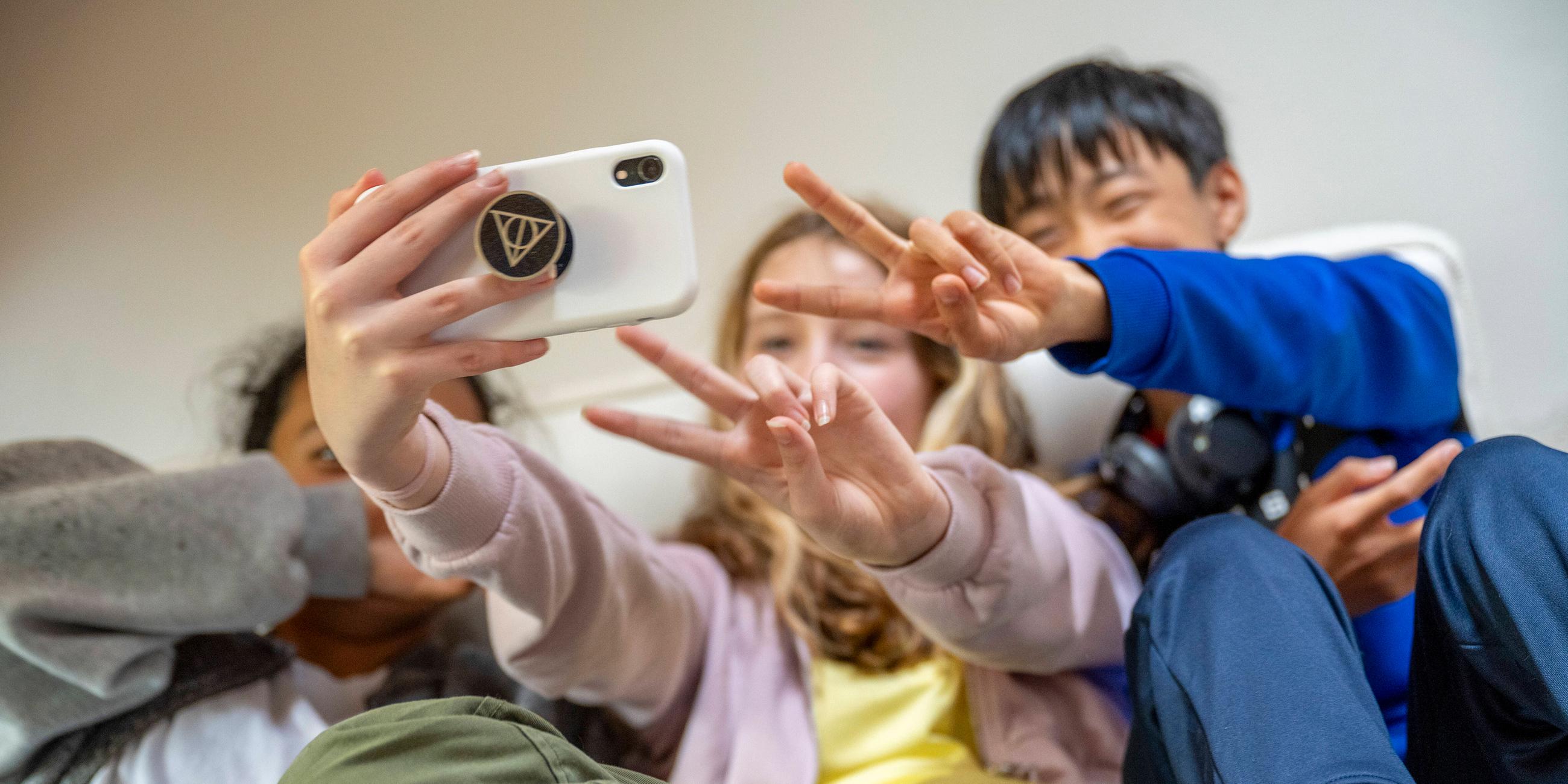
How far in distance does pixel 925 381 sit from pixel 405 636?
56 centimetres

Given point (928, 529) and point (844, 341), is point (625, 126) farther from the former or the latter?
point (928, 529)

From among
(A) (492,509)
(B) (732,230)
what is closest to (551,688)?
(A) (492,509)

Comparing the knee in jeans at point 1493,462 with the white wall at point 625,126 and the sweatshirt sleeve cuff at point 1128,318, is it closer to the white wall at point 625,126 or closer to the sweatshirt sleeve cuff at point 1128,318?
the sweatshirt sleeve cuff at point 1128,318

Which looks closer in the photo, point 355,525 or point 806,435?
point 806,435

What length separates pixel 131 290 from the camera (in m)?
0.99

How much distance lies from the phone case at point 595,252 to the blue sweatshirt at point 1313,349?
29cm

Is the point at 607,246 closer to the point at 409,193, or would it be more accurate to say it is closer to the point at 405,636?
→ the point at 409,193

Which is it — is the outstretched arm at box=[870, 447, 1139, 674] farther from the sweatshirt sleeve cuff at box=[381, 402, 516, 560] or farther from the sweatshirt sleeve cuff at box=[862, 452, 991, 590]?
the sweatshirt sleeve cuff at box=[381, 402, 516, 560]

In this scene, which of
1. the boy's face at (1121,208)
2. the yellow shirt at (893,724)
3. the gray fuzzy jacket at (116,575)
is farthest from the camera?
the boy's face at (1121,208)

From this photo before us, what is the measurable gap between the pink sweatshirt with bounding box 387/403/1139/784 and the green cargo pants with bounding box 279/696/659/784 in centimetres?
14

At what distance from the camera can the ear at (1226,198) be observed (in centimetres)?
90

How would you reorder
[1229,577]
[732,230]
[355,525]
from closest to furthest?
[1229,577]
[355,525]
[732,230]

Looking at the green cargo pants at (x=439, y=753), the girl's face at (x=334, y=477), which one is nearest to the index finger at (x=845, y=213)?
the green cargo pants at (x=439, y=753)

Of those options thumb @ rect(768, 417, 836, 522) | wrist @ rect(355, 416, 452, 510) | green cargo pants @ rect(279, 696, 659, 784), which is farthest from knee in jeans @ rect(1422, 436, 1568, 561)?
wrist @ rect(355, 416, 452, 510)
